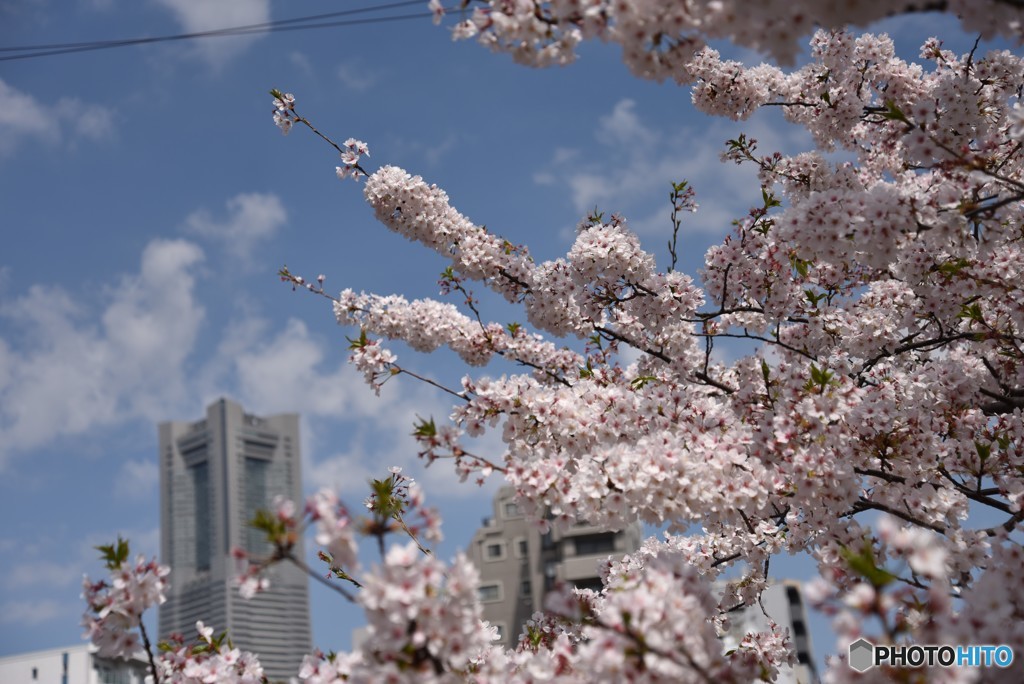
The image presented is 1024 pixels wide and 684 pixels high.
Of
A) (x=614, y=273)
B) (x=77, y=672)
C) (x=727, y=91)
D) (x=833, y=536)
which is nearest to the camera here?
(x=833, y=536)

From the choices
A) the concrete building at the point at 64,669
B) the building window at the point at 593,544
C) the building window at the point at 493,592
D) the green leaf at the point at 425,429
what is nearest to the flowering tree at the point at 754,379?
the green leaf at the point at 425,429

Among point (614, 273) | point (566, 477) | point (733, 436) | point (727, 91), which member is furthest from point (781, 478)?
point (727, 91)

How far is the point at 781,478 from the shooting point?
4.93m

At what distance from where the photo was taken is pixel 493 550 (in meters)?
58.4

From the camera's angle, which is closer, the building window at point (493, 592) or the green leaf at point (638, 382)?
the green leaf at point (638, 382)

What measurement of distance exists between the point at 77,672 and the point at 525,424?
7652 centimetres

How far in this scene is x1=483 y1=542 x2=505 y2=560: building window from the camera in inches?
2290

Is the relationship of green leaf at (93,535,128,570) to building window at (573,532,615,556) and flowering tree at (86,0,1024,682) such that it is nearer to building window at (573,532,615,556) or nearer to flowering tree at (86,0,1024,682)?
flowering tree at (86,0,1024,682)

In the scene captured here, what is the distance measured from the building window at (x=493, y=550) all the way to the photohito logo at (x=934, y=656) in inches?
2197

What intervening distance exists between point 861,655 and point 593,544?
170 ft

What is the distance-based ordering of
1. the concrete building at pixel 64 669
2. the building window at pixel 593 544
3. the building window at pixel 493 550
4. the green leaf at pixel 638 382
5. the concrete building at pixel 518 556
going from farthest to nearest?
the concrete building at pixel 64 669 → the building window at pixel 493 550 → the concrete building at pixel 518 556 → the building window at pixel 593 544 → the green leaf at pixel 638 382

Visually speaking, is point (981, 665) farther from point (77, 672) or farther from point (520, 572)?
point (77, 672)

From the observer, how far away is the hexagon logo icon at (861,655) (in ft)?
11.8

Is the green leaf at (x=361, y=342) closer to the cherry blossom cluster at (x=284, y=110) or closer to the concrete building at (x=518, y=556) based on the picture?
the cherry blossom cluster at (x=284, y=110)
